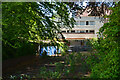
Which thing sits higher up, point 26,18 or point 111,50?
point 26,18

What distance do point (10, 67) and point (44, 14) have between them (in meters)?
3.00

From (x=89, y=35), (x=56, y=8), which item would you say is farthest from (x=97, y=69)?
(x=89, y=35)

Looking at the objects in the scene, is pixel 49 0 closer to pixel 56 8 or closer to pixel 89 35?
pixel 56 8

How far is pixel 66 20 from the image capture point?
20.7 ft

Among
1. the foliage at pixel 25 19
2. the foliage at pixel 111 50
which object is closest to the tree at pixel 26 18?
the foliage at pixel 25 19

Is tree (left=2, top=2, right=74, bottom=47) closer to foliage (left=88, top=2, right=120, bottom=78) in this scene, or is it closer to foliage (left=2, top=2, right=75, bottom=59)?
foliage (left=2, top=2, right=75, bottom=59)

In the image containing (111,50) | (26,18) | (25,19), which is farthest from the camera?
(26,18)

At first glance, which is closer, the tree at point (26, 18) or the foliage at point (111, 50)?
the foliage at point (111, 50)

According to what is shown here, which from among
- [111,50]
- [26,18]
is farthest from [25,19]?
[111,50]

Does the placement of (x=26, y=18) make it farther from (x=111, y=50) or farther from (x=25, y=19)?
(x=111, y=50)

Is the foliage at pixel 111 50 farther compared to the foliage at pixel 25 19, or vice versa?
the foliage at pixel 25 19

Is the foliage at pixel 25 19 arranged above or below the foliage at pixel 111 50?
above

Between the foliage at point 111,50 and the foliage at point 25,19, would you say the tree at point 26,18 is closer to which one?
the foliage at point 25,19

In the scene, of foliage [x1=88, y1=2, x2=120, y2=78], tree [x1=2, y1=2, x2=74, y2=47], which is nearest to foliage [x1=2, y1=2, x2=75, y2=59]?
tree [x1=2, y1=2, x2=74, y2=47]
